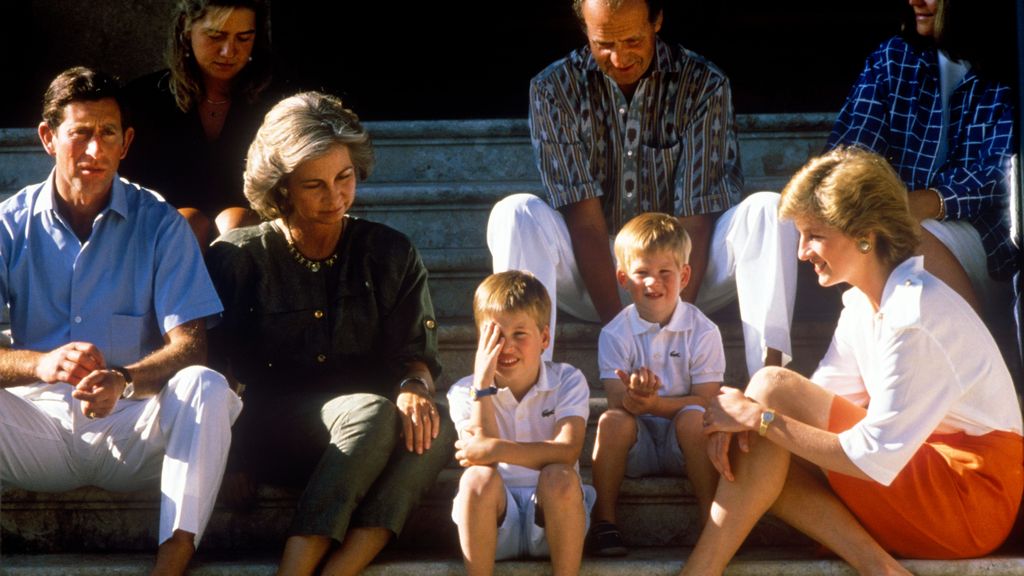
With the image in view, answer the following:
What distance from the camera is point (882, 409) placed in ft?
8.52

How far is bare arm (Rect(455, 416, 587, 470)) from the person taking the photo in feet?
9.02

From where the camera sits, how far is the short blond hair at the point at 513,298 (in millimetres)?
2826

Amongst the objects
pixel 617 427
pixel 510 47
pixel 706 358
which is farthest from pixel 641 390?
pixel 510 47

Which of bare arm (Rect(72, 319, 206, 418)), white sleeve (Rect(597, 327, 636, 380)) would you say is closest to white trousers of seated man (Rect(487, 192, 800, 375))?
white sleeve (Rect(597, 327, 636, 380))

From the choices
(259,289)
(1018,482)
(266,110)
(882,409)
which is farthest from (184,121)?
(1018,482)

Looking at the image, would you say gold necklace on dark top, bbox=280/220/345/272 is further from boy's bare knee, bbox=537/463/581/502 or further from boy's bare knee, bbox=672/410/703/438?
boy's bare knee, bbox=672/410/703/438

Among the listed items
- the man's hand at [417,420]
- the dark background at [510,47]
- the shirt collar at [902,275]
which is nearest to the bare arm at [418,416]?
the man's hand at [417,420]

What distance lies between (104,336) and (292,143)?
1.82 ft

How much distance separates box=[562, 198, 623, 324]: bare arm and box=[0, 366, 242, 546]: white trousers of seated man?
0.91 meters

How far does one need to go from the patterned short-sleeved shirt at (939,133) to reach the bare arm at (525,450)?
1.10 meters

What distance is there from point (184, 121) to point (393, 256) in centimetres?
81

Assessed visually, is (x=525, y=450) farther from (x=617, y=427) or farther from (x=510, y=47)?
(x=510, y=47)

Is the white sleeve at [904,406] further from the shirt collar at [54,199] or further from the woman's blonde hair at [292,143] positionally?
the shirt collar at [54,199]

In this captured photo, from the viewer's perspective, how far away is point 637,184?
3.55 m
